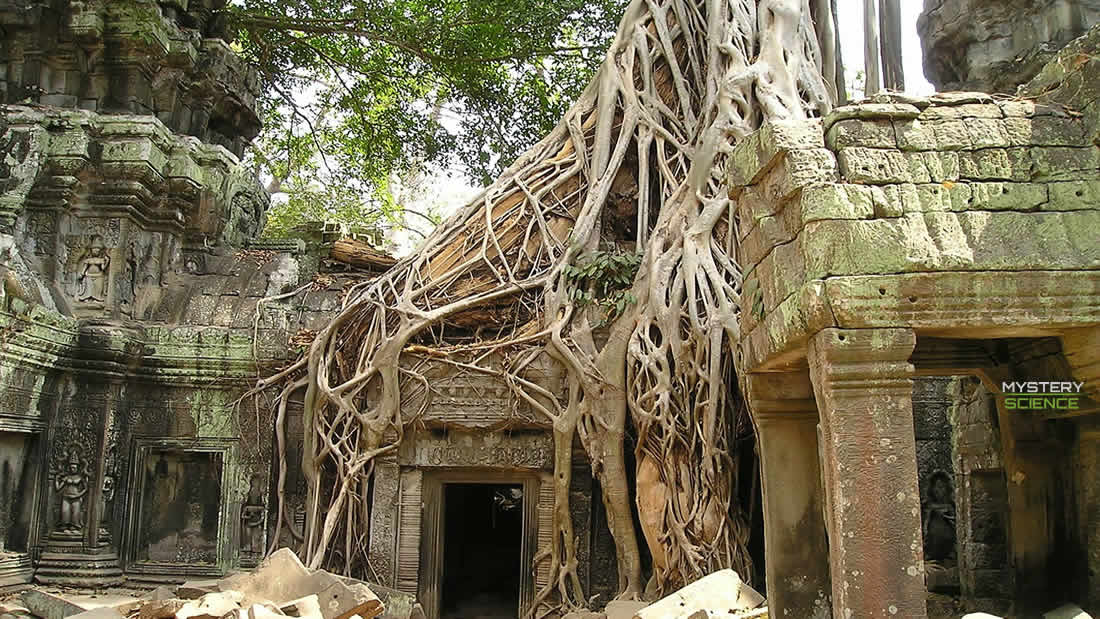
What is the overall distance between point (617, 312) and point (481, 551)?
4794 mm

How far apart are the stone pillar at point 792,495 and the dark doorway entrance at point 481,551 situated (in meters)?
4.26

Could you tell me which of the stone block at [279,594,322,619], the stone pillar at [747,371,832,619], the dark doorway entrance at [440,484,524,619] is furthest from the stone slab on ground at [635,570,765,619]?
the dark doorway entrance at [440,484,524,619]

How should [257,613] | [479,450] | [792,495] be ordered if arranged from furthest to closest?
[479,450] < [257,613] < [792,495]

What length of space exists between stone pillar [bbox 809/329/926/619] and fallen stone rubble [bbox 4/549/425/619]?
9.40 ft

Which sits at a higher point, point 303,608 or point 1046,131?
point 1046,131

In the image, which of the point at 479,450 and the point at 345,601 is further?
the point at 479,450

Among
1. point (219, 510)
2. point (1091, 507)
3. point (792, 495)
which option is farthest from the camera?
point (219, 510)

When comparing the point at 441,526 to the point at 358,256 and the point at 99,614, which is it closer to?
the point at 99,614

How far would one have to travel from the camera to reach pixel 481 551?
35.7ft

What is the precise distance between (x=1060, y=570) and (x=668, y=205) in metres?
3.57

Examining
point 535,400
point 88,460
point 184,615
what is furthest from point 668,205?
point 88,460

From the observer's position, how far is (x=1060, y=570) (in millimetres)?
5281

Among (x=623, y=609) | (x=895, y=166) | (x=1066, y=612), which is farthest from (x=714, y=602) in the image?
(x=895, y=166)

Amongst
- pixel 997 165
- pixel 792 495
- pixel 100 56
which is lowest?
pixel 792 495
